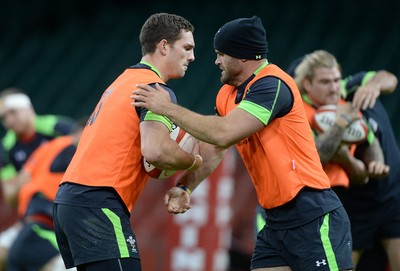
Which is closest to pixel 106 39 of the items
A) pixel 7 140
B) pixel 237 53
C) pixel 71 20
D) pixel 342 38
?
pixel 71 20

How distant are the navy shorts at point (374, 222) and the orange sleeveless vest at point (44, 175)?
8.76ft

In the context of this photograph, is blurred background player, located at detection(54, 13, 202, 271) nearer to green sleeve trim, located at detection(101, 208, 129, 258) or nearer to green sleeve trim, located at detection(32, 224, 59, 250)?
green sleeve trim, located at detection(101, 208, 129, 258)

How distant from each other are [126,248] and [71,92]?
9.31 metres

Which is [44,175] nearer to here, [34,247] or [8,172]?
[34,247]

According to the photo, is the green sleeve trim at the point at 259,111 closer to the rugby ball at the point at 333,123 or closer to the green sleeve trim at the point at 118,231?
the green sleeve trim at the point at 118,231

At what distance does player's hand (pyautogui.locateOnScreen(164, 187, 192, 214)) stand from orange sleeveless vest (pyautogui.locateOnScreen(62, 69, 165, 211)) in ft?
0.89

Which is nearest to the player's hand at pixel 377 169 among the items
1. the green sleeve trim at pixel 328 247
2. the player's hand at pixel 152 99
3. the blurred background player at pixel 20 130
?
the green sleeve trim at pixel 328 247

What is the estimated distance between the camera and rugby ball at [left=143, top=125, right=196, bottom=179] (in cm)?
457

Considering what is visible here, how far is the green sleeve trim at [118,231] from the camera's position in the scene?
4410 millimetres

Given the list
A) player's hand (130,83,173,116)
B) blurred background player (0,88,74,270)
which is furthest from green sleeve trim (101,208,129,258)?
blurred background player (0,88,74,270)

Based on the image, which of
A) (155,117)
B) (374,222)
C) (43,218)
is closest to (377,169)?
(374,222)

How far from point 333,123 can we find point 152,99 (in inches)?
64.7

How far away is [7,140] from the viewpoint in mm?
8984

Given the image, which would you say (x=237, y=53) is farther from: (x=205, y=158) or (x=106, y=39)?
(x=106, y=39)
